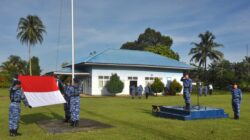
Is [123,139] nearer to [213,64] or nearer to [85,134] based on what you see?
[85,134]

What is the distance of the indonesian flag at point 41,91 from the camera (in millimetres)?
12467

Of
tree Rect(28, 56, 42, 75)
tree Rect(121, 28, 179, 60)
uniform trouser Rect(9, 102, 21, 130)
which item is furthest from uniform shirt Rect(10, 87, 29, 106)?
tree Rect(28, 56, 42, 75)

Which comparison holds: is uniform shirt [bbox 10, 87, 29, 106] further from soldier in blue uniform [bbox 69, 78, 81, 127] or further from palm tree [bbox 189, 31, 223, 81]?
palm tree [bbox 189, 31, 223, 81]

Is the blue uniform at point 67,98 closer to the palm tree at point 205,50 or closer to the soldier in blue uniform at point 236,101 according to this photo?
the soldier in blue uniform at point 236,101

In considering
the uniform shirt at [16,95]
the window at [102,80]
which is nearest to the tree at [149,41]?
the window at [102,80]

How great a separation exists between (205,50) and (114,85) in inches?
1280

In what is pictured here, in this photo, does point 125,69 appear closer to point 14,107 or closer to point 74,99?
point 74,99

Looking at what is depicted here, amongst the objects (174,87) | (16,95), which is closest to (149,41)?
(174,87)

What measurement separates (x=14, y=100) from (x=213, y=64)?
59.5 m

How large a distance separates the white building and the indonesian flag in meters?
23.1

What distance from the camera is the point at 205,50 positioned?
65.1 meters

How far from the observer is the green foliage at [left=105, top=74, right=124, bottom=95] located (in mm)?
38375

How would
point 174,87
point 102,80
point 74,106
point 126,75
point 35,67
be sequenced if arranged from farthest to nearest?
point 35,67
point 174,87
point 126,75
point 102,80
point 74,106

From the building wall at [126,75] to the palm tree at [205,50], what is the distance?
21.4 m
